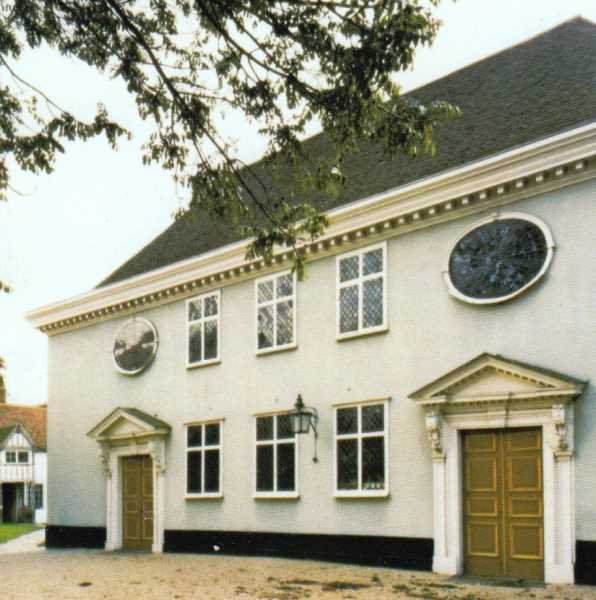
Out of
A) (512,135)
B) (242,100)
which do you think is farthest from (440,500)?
(242,100)

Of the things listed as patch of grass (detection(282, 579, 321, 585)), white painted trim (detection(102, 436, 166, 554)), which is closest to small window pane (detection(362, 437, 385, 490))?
patch of grass (detection(282, 579, 321, 585))

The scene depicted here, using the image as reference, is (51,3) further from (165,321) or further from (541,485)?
(165,321)

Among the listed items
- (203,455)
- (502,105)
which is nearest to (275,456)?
(203,455)

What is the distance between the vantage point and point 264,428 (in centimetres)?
1984

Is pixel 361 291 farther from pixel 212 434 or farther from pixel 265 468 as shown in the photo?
pixel 212 434

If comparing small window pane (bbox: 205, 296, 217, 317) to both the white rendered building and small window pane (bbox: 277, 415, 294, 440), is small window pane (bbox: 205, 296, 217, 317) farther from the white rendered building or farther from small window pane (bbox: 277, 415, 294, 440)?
small window pane (bbox: 277, 415, 294, 440)

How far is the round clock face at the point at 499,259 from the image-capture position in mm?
14914

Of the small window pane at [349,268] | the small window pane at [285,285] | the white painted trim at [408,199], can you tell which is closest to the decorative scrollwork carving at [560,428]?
the white painted trim at [408,199]

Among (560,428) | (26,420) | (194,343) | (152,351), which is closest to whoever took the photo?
(560,428)

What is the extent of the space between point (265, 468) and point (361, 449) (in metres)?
2.96

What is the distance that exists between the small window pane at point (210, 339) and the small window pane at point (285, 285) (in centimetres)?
235

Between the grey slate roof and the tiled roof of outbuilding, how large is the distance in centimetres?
4816

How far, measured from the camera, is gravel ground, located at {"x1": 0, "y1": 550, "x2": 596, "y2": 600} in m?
13.2

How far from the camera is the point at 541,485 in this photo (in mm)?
14484
